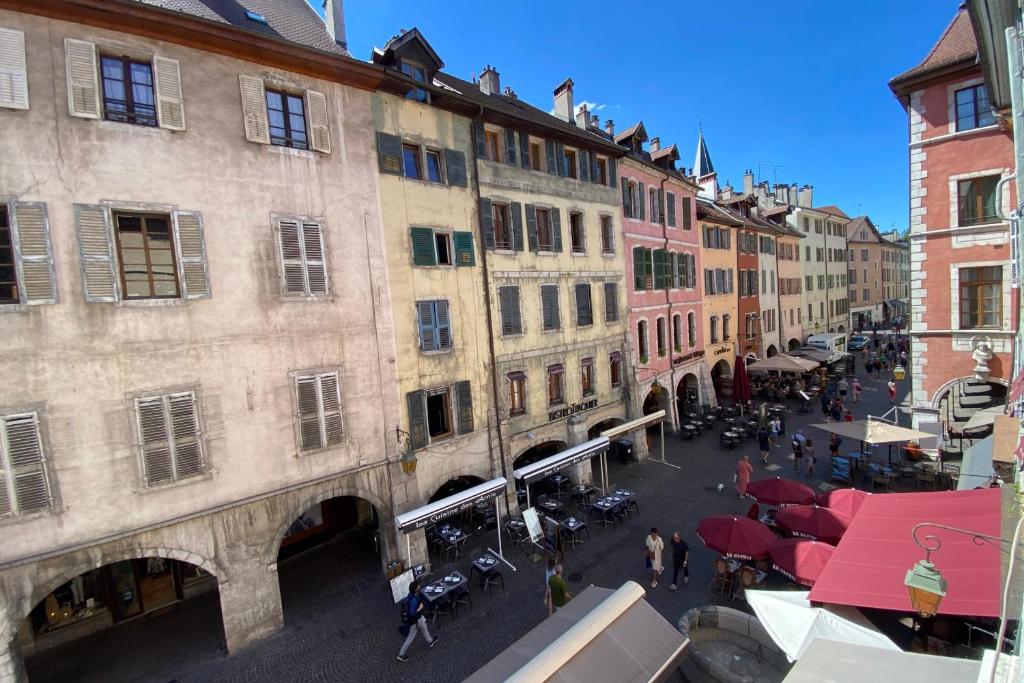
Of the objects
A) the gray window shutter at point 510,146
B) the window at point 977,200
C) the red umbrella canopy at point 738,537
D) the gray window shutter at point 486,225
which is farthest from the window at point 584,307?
the window at point 977,200

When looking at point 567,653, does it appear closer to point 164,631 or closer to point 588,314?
point 164,631

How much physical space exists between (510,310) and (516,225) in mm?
3033

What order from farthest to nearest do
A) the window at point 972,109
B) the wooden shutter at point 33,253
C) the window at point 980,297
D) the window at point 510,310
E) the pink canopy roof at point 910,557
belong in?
the window at point 980,297, the window at point 972,109, the window at point 510,310, the wooden shutter at point 33,253, the pink canopy roof at point 910,557

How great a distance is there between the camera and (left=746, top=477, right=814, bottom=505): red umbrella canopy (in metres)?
14.4

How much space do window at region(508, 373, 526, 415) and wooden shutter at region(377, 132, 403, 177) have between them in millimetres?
7610

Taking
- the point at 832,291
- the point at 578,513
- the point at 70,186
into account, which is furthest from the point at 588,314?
the point at 832,291

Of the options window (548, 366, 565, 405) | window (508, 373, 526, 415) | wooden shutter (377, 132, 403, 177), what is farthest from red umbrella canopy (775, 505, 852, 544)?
wooden shutter (377, 132, 403, 177)

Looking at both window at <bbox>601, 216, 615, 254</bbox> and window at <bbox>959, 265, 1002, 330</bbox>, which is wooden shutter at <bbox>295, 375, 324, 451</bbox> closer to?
window at <bbox>601, 216, 615, 254</bbox>

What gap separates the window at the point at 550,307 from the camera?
1858 cm

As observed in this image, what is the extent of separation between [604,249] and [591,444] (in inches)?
339

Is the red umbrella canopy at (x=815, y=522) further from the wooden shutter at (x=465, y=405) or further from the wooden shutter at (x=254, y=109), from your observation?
the wooden shutter at (x=254, y=109)

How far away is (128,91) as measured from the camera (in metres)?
10.4

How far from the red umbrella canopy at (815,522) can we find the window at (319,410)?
11899 mm

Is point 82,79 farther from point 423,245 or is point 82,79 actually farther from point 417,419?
point 417,419
